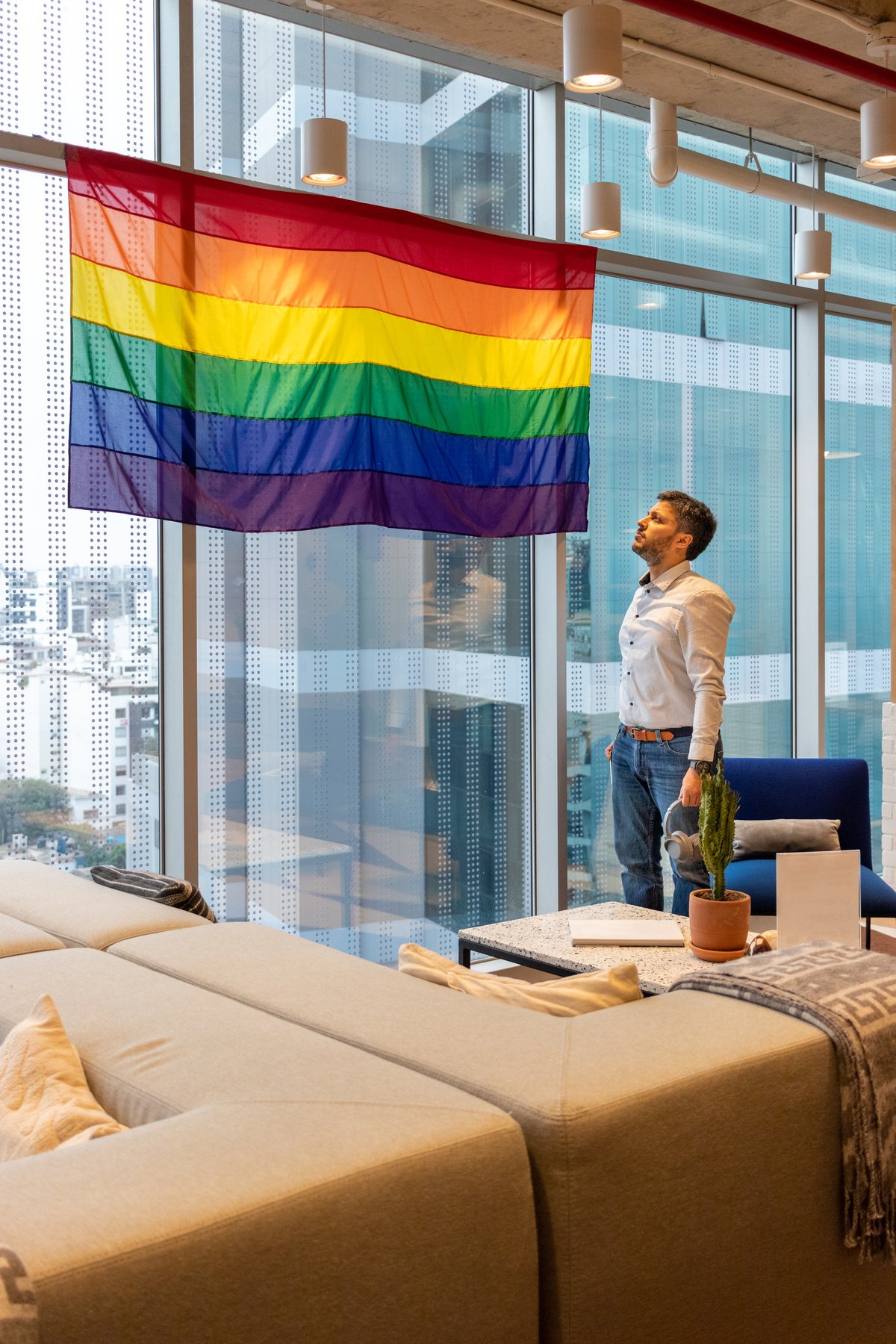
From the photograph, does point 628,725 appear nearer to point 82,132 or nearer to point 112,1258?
point 82,132

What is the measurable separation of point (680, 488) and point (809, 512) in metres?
→ 0.76

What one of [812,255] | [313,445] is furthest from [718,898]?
[812,255]

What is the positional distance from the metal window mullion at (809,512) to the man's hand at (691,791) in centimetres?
221

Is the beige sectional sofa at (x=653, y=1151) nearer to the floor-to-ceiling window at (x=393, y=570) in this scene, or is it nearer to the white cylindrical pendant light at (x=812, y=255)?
the floor-to-ceiling window at (x=393, y=570)

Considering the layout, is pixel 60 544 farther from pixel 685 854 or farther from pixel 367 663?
pixel 685 854

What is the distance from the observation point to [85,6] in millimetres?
3842

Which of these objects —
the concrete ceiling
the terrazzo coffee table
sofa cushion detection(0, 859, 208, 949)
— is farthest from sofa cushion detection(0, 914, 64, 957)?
the concrete ceiling

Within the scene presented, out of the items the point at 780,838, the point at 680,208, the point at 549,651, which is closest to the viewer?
the point at 780,838

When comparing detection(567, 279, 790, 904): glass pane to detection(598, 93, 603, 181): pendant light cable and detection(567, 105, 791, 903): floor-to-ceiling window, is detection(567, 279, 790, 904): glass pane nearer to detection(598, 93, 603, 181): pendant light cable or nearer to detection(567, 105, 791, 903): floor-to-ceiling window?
detection(567, 105, 791, 903): floor-to-ceiling window

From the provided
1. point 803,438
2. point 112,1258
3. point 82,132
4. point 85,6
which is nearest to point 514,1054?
point 112,1258

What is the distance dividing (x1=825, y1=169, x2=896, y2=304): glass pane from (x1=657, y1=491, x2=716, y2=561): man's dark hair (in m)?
2.34

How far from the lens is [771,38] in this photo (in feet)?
13.0

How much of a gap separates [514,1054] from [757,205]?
4895mm

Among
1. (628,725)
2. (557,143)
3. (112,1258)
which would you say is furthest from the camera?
(557,143)
